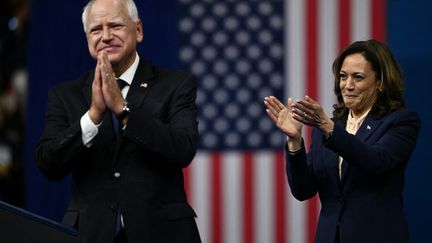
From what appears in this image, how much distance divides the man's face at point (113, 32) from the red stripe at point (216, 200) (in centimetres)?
196

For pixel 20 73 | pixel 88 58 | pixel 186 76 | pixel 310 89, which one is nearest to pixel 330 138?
pixel 186 76

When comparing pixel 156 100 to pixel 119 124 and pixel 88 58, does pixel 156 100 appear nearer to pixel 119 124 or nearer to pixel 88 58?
pixel 119 124

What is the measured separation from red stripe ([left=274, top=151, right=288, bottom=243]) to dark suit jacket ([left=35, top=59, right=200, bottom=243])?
6.39 ft

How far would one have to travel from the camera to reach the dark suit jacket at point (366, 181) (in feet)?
9.18

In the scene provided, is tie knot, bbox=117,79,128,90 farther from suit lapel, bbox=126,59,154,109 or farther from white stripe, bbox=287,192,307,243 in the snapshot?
white stripe, bbox=287,192,307,243

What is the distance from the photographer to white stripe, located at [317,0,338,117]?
15.0 feet

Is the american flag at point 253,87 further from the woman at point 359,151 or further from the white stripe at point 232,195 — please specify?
the woman at point 359,151

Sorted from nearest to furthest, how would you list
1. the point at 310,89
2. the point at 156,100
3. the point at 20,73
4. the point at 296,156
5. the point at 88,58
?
1. the point at 156,100
2. the point at 296,156
3. the point at 310,89
4. the point at 88,58
5. the point at 20,73

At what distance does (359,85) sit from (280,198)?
1753 millimetres

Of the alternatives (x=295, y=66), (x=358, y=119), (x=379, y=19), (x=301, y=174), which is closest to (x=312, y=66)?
(x=295, y=66)

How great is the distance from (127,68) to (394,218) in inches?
37.5

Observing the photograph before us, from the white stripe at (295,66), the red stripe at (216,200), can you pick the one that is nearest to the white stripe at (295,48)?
the white stripe at (295,66)

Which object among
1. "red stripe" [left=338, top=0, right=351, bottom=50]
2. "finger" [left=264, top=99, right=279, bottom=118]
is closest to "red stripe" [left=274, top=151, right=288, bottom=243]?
"red stripe" [left=338, top=0, right=351, bottom=50]

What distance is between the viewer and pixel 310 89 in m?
4.57
